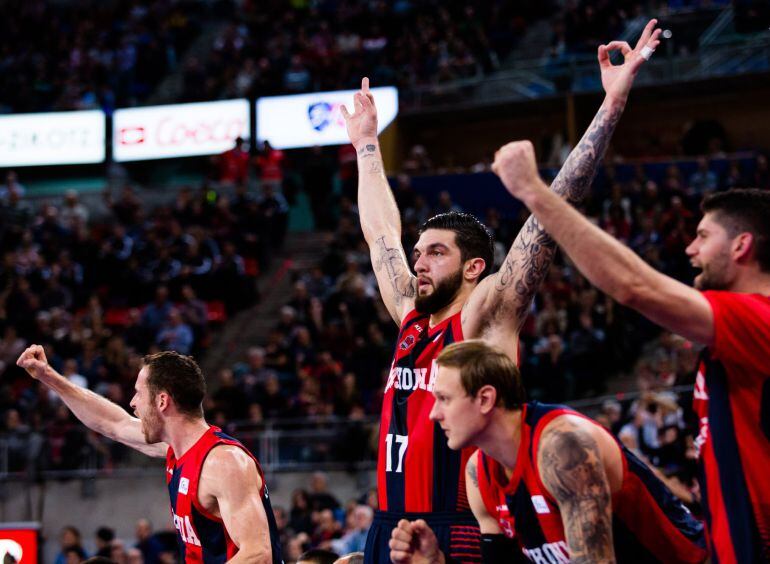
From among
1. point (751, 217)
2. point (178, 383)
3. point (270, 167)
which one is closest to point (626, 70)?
point (751, 217)

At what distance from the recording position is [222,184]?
24516 mm

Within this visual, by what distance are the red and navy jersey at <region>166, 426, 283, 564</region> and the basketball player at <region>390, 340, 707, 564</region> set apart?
165cm

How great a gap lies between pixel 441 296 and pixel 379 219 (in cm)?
104

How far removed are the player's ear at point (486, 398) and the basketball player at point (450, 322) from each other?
84 centimetres

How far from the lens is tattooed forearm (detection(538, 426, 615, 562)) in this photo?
12.6 ft

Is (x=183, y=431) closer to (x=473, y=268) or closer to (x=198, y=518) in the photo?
(x=198, y=518)

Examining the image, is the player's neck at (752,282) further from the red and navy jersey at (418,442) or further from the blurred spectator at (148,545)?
the blurred spectator at (148,545)

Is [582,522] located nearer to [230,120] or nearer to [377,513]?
[377,513]

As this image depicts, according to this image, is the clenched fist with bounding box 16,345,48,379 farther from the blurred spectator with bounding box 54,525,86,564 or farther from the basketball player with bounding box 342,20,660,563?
the blurred spectator with bounding box 54,525,86,564

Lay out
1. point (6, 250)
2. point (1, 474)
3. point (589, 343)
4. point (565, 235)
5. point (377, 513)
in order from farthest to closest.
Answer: point (6, 250), point (1, 474), point (589, 343), point (377, 513), point (565, 235)

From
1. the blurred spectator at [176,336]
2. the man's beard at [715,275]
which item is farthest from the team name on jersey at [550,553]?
the blurred spectator at [176,336]

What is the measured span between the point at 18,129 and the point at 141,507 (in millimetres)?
15824

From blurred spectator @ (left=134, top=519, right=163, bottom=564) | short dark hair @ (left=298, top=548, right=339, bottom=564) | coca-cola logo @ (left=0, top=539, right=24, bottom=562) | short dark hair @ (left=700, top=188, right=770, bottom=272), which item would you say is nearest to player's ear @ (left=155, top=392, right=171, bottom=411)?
short dark hair @ (left=298, top=548, right=339, bottom=564)

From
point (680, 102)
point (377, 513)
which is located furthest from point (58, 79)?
point (377, 513)
